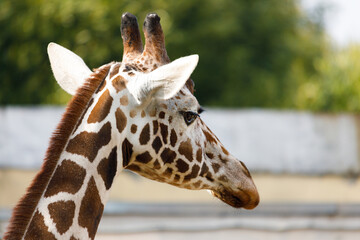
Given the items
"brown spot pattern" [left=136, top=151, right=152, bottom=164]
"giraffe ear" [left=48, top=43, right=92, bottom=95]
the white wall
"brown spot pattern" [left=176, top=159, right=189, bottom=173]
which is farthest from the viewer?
the white wall

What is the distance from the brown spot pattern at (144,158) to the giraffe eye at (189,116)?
0.23 m

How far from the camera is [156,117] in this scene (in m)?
2.74

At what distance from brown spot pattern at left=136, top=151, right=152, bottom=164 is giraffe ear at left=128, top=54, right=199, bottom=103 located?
26 centimetres

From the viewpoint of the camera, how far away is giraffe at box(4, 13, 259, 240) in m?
2.49

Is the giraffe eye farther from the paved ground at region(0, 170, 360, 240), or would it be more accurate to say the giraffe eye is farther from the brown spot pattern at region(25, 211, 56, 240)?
the paved ground at region(0, 170, 360, 240)

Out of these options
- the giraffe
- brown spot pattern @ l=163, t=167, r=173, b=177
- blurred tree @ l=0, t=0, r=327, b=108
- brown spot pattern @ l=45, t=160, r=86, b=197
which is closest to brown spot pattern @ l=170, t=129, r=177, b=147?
the giraffe

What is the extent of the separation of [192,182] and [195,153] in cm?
16

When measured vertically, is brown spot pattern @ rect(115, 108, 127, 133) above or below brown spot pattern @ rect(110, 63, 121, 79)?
below

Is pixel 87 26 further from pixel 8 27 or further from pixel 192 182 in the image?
pixel 192 182

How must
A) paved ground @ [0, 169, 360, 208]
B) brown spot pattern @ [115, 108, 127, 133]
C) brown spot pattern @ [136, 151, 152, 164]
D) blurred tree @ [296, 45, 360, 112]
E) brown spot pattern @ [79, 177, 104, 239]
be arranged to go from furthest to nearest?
blurred tree @ [296, 45, 360, 112], paved ground @ [0, 169, 360, 208], brown spot pattern @ [136, 151, 152, 164], brown spot pattern @ [115, 108, 127, 133], brown spot pattern @ [79, 177, 104, 239]

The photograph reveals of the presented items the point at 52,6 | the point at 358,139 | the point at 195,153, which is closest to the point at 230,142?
the point at 358,139

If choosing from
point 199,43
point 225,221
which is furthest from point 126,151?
point 199,43

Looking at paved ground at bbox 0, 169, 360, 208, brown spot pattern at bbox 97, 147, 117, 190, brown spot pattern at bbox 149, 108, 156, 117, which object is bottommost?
brown spot pattern at bbox 97, 147, 117, 190

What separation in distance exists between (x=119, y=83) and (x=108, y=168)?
372mm
